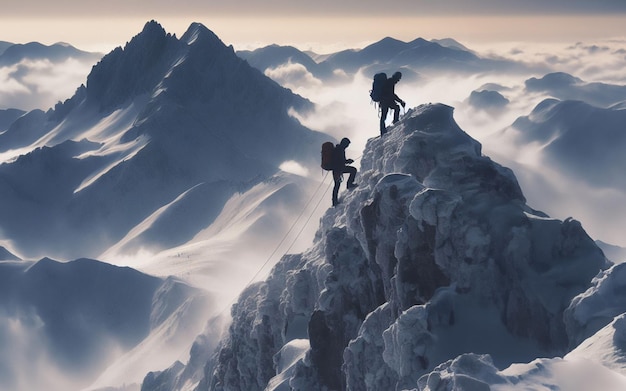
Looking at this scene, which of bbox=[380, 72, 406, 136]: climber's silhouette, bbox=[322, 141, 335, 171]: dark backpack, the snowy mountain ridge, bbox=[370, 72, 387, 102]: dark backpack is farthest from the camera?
bbox=[380, 72, 406, 136]: climber's silhouette

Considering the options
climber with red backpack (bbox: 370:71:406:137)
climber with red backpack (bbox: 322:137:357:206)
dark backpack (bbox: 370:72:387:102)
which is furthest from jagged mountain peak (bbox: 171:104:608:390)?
dark backpack (bbox: 370:72:387:102)

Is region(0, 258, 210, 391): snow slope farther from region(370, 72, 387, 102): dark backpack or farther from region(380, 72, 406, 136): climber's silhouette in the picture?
region(370, 72, 387, 102): dark backpack

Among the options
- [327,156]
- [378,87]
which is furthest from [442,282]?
[378,87]

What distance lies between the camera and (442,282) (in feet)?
109

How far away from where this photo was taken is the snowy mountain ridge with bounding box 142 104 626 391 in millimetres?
29469

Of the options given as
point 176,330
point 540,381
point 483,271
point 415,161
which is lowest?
point 176,330

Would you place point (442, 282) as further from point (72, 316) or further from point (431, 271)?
point (72, 316)

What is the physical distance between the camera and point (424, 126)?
1596 inches

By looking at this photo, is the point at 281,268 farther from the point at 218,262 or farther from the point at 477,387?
the point at 218,262

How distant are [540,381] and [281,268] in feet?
101

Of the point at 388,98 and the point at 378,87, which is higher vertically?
the point at 378,87

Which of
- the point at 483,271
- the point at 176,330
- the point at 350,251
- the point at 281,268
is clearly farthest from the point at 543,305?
the point at 176,330

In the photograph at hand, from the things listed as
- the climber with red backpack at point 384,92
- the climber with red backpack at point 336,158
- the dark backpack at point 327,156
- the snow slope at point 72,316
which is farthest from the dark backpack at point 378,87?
the snow slope at point 72,316

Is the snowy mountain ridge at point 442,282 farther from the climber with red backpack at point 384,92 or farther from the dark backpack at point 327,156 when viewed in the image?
the dark backpack at point 327,156
